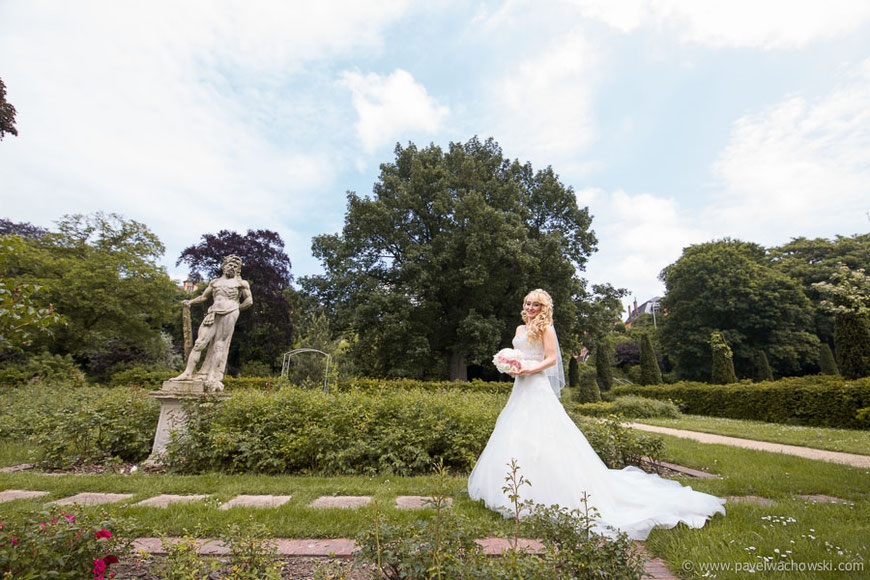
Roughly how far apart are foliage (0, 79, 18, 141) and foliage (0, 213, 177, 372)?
12.6 meters

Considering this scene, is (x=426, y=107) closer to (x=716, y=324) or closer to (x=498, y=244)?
(x=498, y=244)

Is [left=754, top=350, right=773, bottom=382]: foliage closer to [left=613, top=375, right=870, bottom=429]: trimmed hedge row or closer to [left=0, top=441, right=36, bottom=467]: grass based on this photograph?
[left=613, top=375, right=870, bottom=429]: trimmed hedge row

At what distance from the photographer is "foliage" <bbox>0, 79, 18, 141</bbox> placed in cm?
912

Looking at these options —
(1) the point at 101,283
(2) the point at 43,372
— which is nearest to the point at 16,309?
(2) the point at 43,372

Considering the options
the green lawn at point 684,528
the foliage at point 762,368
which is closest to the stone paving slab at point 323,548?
the green lawn at point 684,528

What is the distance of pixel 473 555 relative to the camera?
1902 millimetres

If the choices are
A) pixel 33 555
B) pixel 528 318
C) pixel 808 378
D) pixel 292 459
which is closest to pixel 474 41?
pixel 528 318

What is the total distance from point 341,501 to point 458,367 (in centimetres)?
1434

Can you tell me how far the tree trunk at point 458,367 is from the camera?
17625mm

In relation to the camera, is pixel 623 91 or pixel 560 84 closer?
pixel 560 84

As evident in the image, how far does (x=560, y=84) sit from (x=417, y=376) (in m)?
13.1

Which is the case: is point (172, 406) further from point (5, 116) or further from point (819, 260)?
point (819, 260)

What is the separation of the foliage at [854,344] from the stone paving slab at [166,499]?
751 inches

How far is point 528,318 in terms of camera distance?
4.46 m
